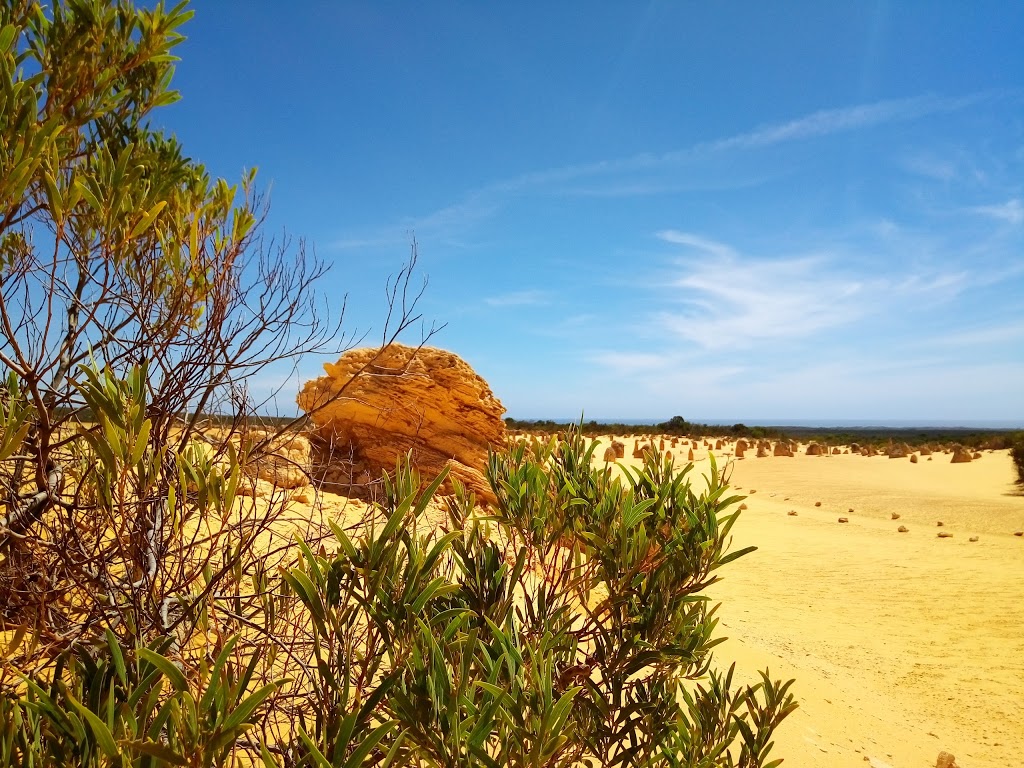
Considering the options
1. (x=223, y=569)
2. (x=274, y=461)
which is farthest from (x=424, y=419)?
(x=223, y=569)

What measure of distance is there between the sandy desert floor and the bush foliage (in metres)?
2.89

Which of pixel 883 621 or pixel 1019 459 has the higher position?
pixel 1019 459

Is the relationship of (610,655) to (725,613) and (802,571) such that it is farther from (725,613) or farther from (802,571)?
(802,571)

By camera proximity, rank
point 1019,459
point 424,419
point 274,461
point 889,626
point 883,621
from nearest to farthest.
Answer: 1. point 274,461
2. point 889,626
3. point 883,621
4. point 424,419
5. point 1019,459

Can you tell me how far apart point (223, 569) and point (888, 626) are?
8693 mm

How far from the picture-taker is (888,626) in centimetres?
736

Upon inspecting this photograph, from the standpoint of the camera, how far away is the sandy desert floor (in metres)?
4.69

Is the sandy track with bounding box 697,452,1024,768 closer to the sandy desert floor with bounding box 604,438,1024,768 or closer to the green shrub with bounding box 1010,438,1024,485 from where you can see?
the sandy desert floor with bounding box 604,438,1024,768

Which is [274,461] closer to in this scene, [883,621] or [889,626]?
[889,626]

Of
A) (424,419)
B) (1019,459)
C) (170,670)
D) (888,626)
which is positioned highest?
(424,419)

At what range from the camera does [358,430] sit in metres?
10.9

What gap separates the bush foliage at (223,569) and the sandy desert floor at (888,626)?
2885 mm

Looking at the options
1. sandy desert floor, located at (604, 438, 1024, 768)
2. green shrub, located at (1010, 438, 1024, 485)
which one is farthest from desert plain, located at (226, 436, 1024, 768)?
green shrub, located at (1010, 438, 1024, 485)

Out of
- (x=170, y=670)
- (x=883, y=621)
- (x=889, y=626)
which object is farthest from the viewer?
(x=883, y=621)
